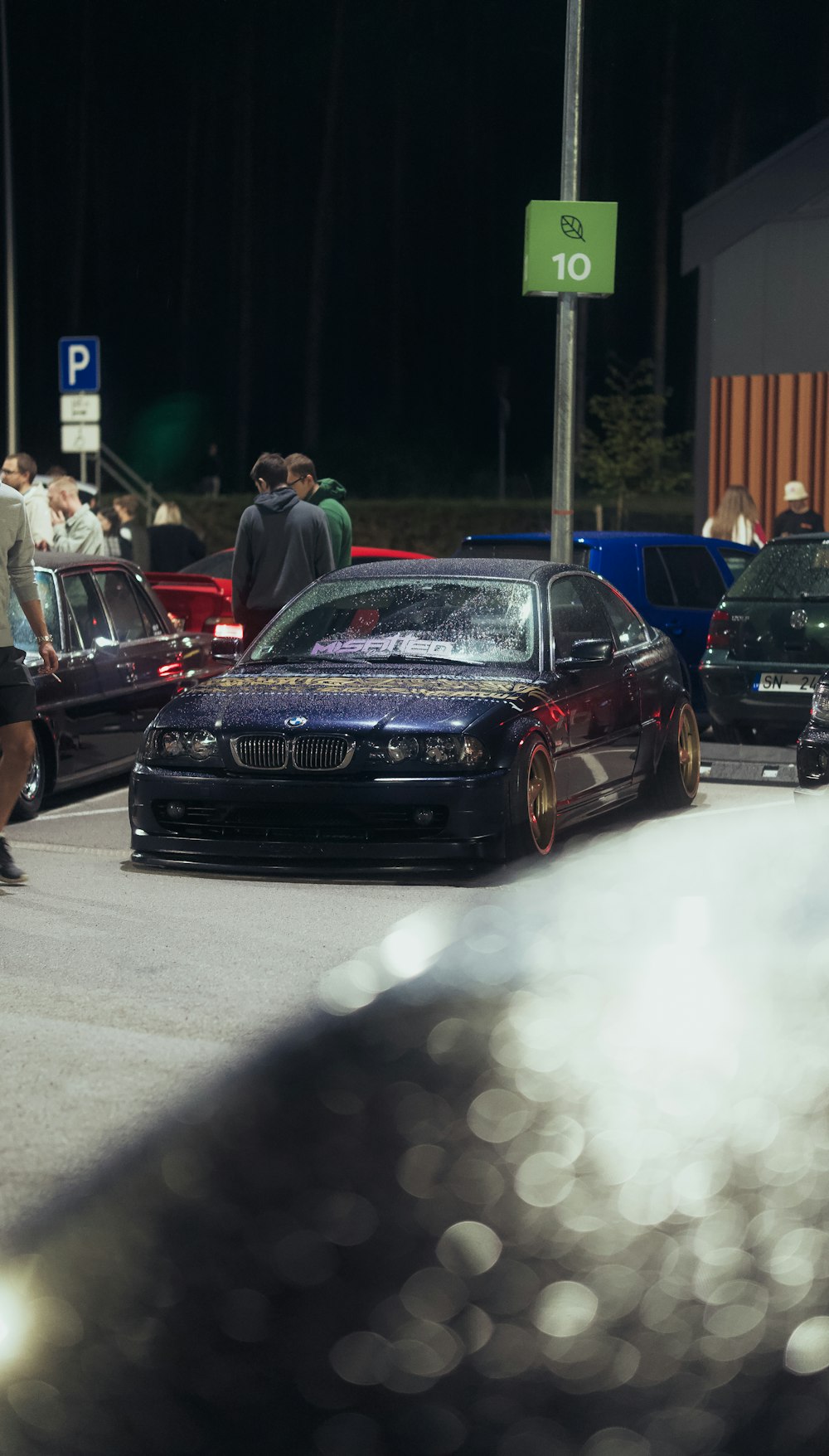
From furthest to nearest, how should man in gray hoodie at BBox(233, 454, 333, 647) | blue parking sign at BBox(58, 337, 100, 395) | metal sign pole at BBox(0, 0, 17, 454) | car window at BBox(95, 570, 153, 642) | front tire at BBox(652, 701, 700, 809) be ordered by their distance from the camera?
metal sign pole at BBox(0, 0, 17, 454) < blue parking sign at BBox(58, 337, 100, 395) < man in gray hoodie at BBox(233, 454, 333, 647) < car window at BBox(95, 570, 153, 642) < front tire at BBox(652, 701, 700, 809)

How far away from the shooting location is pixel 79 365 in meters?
20.2

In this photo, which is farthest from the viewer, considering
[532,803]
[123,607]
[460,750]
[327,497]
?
[327,497]

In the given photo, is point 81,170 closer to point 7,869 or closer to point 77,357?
point 77,357

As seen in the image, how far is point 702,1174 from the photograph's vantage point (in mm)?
4227

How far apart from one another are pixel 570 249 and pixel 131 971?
8.84 meters

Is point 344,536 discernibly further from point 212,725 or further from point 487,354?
point 487,354

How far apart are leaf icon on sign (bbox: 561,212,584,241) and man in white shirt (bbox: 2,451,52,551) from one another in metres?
4.12

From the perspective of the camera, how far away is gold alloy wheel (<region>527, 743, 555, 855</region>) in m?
8.41

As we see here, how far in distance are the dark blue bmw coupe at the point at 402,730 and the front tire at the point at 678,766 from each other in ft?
1.48

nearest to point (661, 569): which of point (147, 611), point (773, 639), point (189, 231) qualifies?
point (773, 639)

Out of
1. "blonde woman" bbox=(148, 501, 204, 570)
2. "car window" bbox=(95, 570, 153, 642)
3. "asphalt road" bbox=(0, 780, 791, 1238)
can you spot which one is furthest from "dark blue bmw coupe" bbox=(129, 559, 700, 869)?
"blonde woman" bbox=(148, 501, 204, 570)

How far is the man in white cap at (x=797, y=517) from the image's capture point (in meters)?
17.5

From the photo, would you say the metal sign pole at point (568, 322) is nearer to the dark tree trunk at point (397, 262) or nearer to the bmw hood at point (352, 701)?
the bmw hood at point (352, 701)

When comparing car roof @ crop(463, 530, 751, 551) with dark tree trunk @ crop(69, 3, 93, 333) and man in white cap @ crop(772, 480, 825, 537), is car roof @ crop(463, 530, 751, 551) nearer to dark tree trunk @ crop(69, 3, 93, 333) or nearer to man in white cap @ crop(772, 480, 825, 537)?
man in white cap @ crop(772, 480, 825, 537)
